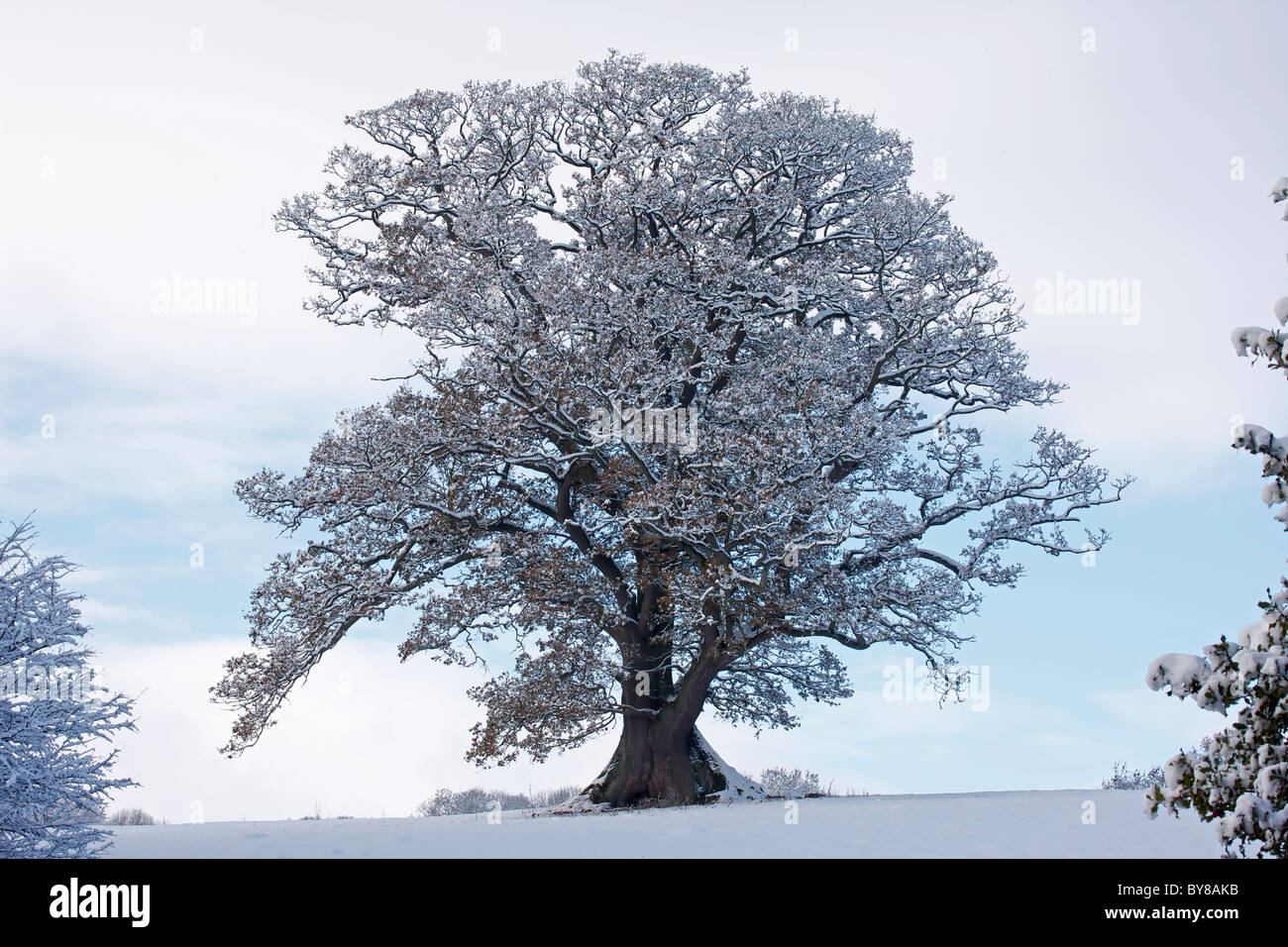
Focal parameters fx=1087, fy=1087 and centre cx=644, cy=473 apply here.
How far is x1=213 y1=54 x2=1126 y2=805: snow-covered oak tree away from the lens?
18.2m

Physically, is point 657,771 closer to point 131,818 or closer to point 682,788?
point 682,788

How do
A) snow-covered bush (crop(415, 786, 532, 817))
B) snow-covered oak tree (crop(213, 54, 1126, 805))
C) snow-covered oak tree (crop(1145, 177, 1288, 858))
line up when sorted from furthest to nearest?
snow-covered bush (crop(415, 786, 532, 817)) → snow-covered oak tree (crop(213, 54, 1126, 805)) → snow-covered oak tree (crop(1145, 177, 1288, 858))

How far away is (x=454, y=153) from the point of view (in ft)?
71.4

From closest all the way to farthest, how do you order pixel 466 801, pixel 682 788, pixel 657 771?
pixel 682 788
pixel 657 771
pixel 466 801

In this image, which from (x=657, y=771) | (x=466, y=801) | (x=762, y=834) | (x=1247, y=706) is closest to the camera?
(x=1247, y=706)

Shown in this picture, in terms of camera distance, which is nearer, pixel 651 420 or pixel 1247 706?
pixel 1247 706

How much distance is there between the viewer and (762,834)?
42.9 ft

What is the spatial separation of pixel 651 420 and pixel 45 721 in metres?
10.0

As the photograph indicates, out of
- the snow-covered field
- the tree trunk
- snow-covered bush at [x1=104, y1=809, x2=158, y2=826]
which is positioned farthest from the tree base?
snow-covered bush at [x1=104, y1=809, x2=158, y2=826]

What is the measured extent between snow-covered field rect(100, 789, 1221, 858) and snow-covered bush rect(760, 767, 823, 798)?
5.95 m

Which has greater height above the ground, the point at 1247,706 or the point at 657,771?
the point at 1247,706

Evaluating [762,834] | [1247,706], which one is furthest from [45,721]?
[1247,706]

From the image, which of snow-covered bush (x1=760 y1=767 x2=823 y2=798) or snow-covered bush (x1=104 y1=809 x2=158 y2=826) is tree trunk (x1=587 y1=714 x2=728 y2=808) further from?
snow-covered bush (x1=104 y1=809 x2=158 y2=826)
